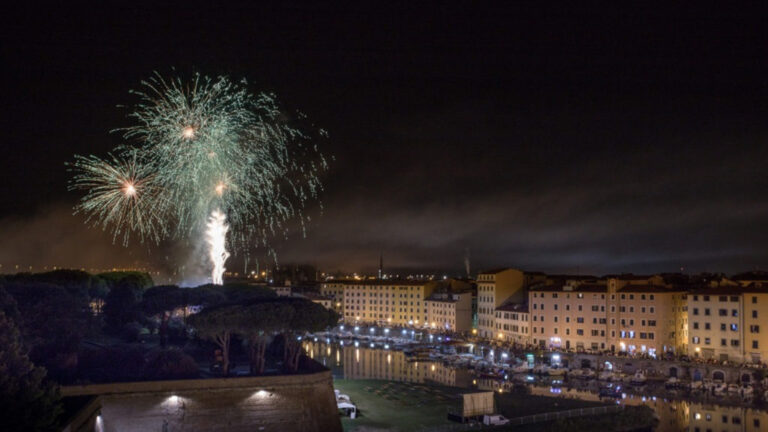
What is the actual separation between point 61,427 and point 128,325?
24.7m

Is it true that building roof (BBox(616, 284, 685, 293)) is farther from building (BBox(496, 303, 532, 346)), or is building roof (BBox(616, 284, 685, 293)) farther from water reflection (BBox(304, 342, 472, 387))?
water reflection (BBox(304, 342, 472, 387))

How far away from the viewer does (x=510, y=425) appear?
30203mm

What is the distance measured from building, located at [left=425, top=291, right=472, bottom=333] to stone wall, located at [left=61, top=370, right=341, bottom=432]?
171ft

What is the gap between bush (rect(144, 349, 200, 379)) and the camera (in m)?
27.8

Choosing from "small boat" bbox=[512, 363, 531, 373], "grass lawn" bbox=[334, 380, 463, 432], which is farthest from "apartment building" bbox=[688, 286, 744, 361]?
"grass lawn" bbox=[334, 380, 463, 432]

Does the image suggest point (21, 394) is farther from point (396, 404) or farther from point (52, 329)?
point (396, 404)

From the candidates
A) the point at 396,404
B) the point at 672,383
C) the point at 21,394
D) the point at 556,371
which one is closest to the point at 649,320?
the point at 672,383

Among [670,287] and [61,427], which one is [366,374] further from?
[61,427]

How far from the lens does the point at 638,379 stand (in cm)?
4859

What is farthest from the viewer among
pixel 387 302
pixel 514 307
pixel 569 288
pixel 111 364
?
pixel 387 302

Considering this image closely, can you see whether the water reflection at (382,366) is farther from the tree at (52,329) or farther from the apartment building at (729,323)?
the tree at (52,329)

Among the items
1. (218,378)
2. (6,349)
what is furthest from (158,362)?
(6,349)

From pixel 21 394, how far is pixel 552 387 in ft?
121

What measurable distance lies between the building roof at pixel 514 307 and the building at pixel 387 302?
2122 cm
